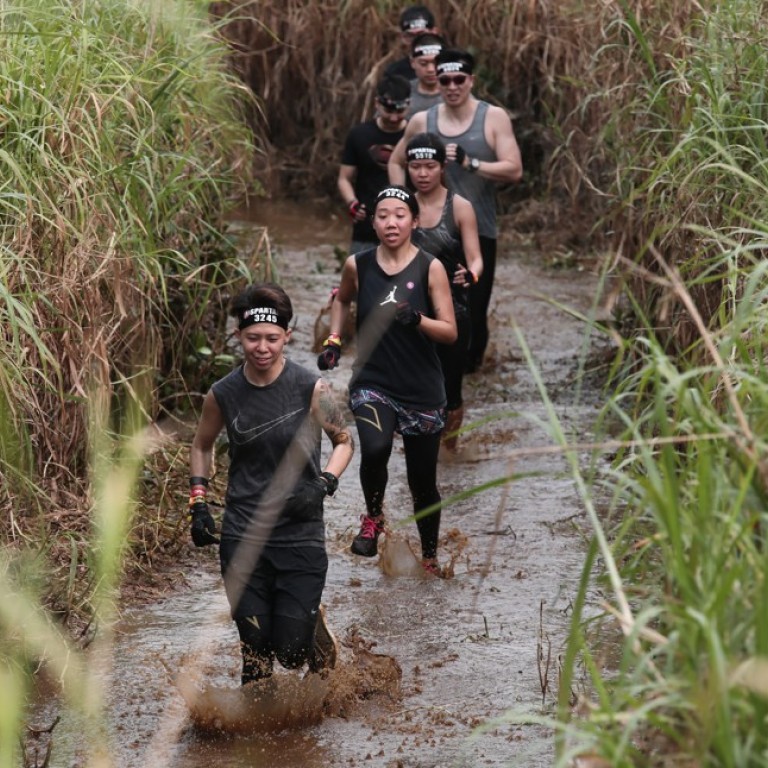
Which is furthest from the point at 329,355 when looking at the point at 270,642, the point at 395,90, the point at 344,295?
the point at 395,90

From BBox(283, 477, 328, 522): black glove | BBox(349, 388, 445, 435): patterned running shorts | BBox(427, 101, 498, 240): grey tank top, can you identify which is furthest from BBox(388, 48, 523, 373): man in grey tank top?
BBox(283, 477, 328, 522): black glove

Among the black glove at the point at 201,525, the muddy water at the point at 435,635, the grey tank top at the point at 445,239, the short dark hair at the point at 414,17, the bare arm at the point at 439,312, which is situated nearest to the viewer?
the muddy water at the point at 435,635

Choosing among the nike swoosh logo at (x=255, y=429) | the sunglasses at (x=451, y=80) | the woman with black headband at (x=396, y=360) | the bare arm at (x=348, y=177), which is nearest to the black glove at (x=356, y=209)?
the bare arm at (x=348, y=177)

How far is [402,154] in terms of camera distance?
9.22m

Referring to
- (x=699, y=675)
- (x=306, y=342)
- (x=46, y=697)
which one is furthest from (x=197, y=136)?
(x=699, y=675)

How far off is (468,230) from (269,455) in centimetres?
289

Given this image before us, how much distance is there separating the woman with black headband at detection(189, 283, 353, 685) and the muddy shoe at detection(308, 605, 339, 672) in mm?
65

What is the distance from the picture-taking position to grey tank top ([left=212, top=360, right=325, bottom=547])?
5.61m

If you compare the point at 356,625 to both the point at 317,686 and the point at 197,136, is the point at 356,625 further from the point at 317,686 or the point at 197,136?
the point at 197,136

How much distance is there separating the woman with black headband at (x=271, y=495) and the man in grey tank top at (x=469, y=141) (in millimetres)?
3607

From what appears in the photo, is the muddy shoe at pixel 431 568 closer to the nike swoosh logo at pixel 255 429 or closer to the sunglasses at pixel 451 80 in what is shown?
the nike swoosh logo at pixel 255 429

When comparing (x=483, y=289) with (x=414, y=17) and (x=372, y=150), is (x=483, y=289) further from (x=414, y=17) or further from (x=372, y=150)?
(x=414, y=17)

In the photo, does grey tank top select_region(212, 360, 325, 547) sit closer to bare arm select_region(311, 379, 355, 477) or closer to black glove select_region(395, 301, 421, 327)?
bare arm select_region(311, 379, 355, 477)

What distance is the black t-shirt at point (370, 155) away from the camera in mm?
9711
